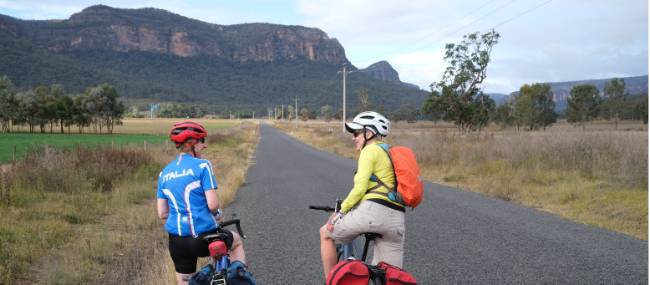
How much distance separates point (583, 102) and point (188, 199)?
3743 inches

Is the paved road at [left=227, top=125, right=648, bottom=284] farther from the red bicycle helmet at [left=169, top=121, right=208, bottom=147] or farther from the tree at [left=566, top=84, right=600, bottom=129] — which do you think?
the tree at [left=566, top=84, right=600, bottom=129]

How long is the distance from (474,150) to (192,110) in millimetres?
159396

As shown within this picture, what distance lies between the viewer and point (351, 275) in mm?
3678

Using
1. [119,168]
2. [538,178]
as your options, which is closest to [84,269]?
[119,168]

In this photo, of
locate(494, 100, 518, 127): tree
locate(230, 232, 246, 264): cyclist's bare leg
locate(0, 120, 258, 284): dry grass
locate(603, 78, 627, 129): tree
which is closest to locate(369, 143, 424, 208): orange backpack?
locate(230, 232, 246, 264): cyclist's bare leg

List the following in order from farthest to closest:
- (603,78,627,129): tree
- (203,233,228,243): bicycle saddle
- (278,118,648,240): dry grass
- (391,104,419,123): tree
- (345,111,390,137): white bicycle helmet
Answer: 1. (391,104,419,123): tree
2. (603,78,627,129): tree
3. (278,118,648,240): dry grass
4. (345,111,390,137): white bicycle helmet
5. (203,233,228,243): bicycle saddle

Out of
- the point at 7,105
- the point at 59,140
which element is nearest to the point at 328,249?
the point at 59,140

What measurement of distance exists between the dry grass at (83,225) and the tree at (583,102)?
8327 centimetres

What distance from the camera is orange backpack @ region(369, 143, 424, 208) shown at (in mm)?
3809

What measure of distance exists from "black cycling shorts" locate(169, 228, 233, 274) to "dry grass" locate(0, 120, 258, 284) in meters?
1.81

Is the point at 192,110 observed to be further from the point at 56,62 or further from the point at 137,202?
the point at 137,202

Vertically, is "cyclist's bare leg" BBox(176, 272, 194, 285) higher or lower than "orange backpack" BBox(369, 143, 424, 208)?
lower

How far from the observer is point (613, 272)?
5.95m

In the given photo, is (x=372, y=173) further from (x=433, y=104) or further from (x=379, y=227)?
(x=433, y=104)
